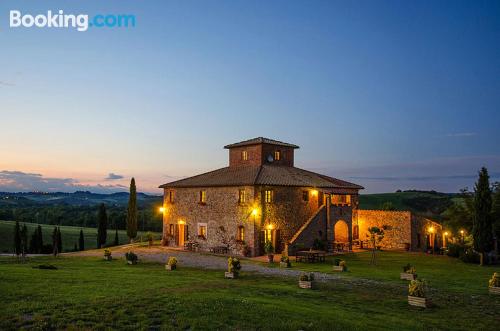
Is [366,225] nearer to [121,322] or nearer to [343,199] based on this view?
[343,199]

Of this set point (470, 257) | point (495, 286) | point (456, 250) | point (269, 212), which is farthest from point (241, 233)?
point (495, 286)

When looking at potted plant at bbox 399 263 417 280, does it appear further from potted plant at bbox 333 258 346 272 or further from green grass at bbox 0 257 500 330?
potted plant at bbox 333 258 346 272

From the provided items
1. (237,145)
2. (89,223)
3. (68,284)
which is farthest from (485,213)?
(89,223)

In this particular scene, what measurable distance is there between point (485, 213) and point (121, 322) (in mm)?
27264

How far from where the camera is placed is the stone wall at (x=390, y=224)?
37219mm

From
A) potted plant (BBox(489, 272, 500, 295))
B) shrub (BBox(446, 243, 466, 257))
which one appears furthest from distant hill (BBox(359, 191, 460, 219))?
potted plant (BBox(489, 272, 500, 295))

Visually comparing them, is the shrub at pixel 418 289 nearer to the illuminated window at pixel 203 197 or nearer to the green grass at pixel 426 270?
the green grass at pixel 426 270

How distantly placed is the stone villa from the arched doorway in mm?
94

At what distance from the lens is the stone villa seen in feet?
112

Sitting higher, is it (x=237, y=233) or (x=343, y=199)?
(x=343, y=199)

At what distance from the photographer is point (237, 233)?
114 ft

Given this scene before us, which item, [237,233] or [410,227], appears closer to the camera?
[237,233]

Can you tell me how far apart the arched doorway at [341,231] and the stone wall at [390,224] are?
188 cm

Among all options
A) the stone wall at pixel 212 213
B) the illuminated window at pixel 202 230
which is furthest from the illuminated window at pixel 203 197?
the illuminated window at pixel 202 230
